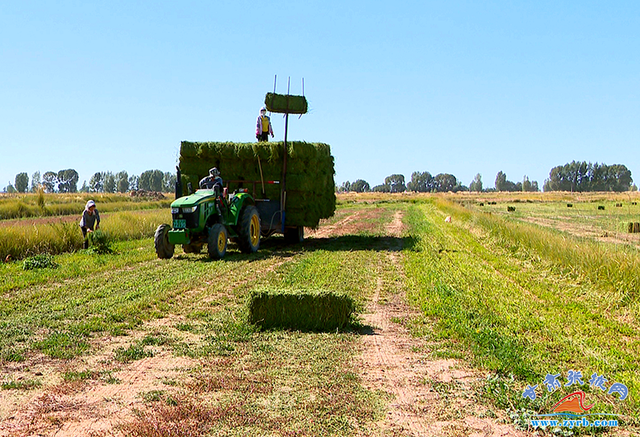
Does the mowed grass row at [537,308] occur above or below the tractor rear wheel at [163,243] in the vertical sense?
below

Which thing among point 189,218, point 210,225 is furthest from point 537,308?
point 210,225

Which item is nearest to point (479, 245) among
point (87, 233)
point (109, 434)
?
point (87, 233)

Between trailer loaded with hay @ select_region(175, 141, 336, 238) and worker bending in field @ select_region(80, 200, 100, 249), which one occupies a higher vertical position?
trailer loaded with hay @ select_region(175, 141, 336, 238)

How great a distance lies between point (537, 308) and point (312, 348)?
151 inches

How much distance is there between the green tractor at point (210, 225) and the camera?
12914 mm

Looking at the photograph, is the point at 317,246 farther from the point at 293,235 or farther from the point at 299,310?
the point at 299,310

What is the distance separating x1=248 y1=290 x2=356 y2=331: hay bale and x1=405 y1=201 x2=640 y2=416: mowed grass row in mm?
1244

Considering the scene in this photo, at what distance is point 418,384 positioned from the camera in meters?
5.15

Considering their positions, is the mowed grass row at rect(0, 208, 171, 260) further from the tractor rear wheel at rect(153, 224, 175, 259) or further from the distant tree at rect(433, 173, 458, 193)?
the distant tree at rect(433, 173, 458, 193)

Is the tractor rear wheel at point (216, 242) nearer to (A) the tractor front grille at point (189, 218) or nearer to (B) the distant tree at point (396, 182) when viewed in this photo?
(A) the tractor front grille at point (189, 218)

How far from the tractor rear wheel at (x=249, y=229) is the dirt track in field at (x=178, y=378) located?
25.5ft

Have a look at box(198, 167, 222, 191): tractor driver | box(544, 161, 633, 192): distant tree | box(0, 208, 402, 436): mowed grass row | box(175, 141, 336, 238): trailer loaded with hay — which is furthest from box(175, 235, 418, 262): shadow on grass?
box(544, 161, 633, 192): distant tree

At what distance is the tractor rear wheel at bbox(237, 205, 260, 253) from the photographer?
47.2ft

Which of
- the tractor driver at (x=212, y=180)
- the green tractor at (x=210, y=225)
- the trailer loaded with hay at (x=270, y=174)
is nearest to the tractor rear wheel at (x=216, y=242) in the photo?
the green tractor at (x=210, y=225)
